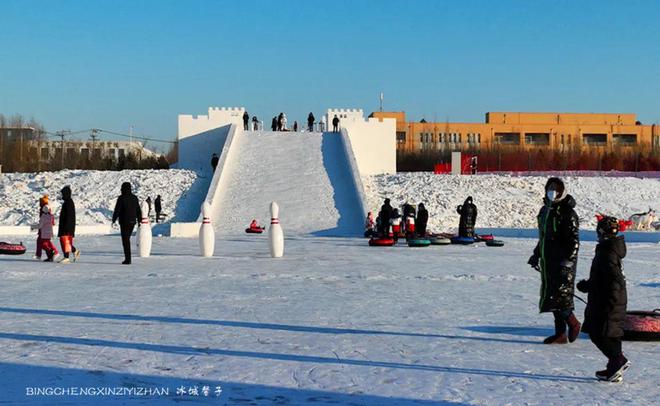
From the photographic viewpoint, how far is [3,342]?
709 centimetres

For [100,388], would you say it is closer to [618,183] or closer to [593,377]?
[593,377]

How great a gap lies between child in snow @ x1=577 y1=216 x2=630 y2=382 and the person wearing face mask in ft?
2.87

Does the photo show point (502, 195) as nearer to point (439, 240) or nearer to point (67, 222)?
point (439, 240)

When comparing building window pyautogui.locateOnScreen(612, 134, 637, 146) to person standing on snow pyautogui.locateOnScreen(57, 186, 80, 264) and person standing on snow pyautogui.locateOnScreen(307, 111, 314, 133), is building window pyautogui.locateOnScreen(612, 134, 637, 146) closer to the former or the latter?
person standing on snow pyautogui.locateOnScreen(307, 111, 314, 133)

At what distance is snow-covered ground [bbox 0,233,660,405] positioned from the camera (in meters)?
5.65

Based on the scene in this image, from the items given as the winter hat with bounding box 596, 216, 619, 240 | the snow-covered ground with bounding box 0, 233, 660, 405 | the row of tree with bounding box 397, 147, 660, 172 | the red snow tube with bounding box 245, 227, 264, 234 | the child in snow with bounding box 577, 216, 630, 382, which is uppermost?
the row of tree with bounding box 397, 147, 660, 172

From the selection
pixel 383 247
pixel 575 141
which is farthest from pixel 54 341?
pixel 575 141

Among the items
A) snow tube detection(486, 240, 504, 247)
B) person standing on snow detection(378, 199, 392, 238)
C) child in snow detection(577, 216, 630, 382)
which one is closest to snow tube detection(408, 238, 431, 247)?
snow tube detection(486, 240, 504, 247)

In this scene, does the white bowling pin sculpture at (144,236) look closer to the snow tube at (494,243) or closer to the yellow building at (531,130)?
the snow tube at (494,243)

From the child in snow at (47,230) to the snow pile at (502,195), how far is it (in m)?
16.7

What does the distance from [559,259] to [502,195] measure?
28.0 metres

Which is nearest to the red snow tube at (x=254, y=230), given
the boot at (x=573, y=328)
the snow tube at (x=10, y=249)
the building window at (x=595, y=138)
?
the snow tube at (x=10, y=249)

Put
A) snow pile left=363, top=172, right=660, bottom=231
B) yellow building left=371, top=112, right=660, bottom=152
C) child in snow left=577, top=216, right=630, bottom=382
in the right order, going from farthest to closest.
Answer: yellow building left=371, top=112, right=660, bottom=152, snow pile left=363, top=172, right=660, bottom=231, child in snow left=577, top=216, right=630, bottom=382

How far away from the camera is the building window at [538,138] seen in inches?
3381
